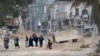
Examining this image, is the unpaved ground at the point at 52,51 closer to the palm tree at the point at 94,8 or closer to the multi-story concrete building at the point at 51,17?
the palm tree at the point at 94,8

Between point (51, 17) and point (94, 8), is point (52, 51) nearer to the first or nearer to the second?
point (94, 8)

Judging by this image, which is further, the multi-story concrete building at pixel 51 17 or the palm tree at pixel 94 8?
the multi-story concrete building at pixel 51 17

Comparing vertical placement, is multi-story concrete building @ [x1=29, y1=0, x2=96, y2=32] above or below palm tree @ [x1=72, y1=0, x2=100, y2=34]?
below

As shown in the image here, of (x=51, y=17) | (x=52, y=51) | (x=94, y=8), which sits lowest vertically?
(x=51, y=17)

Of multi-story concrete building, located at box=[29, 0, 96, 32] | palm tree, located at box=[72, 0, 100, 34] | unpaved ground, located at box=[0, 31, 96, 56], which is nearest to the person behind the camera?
palm tree, located at box=[72, 0, 100, 34]

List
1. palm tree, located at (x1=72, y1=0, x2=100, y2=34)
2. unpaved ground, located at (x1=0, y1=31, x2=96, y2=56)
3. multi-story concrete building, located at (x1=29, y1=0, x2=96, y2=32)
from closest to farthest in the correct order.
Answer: palm tree, located at (x1=72, y1=0, x2=100, y2=34)
unpaved ground, located at (x1=0, y1=31, x2=96, y2=56)
multi-story concrete building, located at (x1=29, y1=0, x2=96, y2=32)

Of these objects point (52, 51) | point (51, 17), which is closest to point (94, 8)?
point (52, 51)

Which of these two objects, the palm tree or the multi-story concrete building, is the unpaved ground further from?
the multi-story concrete building

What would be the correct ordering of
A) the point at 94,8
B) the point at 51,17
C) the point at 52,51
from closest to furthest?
the point at 94,8
the point at 52,51
the point at 51,17

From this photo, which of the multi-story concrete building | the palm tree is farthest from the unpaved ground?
the multi-story concrete building

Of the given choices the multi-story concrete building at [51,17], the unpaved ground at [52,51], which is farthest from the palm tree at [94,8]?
the multi-story concrete building at [51,17]

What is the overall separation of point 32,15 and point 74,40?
32134 mm

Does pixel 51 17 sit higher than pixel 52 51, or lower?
lower

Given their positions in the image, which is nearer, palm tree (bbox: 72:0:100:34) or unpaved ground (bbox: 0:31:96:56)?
palm tree (bbox: 72:0:100:34)
